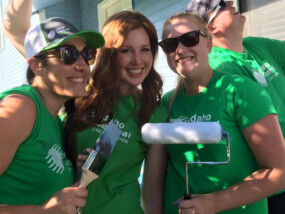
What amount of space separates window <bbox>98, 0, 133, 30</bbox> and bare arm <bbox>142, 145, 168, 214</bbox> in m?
5.58

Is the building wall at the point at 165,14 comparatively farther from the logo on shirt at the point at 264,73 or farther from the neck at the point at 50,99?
the neck at the point at 50,99

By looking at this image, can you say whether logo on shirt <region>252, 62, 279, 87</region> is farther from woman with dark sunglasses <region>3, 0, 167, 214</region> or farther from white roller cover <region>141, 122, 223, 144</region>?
white roller cover <region>141, 122, 223, 144</region>

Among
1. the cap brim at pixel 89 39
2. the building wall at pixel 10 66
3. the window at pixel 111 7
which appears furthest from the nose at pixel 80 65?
the building wall at pixel 10 66

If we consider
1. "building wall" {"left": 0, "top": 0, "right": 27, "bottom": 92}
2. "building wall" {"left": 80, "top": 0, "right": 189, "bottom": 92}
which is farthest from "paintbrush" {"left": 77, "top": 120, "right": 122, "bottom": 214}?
"building wall" {"left": 0, "top": 0, "right": 27, "bottom": 92}

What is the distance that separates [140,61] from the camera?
2.41 meters

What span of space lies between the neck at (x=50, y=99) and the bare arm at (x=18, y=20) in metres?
0.88

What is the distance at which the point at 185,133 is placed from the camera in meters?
1.71

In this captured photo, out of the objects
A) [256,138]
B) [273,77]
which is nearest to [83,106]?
[256,138]

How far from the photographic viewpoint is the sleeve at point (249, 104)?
1912 mm

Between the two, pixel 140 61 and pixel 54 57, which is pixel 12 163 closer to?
pixel 54 57

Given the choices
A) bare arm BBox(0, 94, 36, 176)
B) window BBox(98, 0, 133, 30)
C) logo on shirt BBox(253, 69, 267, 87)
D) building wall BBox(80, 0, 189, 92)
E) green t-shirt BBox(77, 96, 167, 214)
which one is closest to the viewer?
bare arm BBox(0, 94, 36, 176)

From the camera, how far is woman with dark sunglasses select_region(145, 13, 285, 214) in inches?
75.5

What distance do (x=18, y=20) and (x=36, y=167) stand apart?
60.3 inches

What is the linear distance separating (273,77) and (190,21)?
3.12 ft
